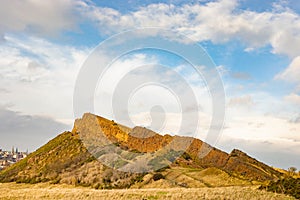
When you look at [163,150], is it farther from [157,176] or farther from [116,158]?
[157,176]

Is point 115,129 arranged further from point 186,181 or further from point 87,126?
point 186,181

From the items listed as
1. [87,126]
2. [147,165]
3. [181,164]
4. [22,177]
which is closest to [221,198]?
[147,165]

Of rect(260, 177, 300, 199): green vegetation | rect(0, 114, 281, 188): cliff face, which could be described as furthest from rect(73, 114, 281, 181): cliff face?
rect(260, 177, 300, 199): green vegetation

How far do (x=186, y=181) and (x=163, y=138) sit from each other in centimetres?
3070

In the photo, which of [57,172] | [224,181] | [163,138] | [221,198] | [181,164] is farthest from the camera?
[163,138]

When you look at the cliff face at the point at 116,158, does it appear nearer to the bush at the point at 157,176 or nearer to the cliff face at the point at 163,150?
the cliff face at the point at 163,150

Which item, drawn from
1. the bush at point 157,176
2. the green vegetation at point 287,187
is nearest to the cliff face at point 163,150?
the bush at point 157,176

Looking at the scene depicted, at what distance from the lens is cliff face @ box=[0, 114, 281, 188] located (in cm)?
6388

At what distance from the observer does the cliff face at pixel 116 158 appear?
63.9m

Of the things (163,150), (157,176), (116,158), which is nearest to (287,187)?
(157,176)

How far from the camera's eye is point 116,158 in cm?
7294

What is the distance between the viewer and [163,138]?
276ft

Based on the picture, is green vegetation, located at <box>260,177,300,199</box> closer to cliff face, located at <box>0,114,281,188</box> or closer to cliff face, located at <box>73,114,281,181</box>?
cliff face, located at <box>0,114,281,188</box>

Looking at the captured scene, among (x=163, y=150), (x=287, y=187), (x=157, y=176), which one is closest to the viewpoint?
(x=287, y=187)
